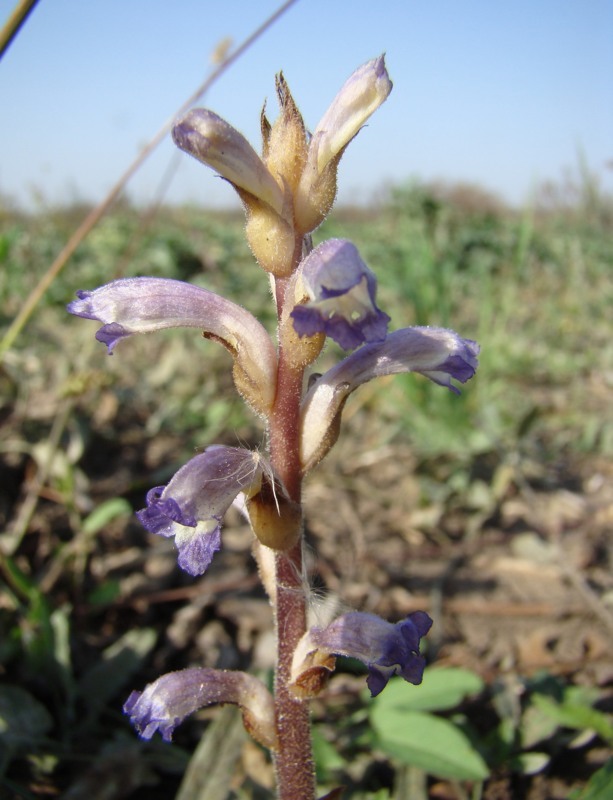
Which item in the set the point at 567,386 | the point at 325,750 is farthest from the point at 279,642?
the point at 567,386

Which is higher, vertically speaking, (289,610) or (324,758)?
(289,610)

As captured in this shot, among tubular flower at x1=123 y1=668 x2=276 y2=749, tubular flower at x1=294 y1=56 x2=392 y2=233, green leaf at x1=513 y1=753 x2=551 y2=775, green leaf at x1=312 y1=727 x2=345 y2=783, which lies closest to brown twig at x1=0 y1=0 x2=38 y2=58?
tubular flower at x1=294 y1=56 x2=392 y2=233

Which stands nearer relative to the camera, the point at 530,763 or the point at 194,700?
the point at 194,700

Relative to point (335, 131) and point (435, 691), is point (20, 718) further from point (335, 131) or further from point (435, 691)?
point (335, 131)

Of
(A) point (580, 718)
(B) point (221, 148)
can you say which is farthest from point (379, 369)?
(A) point (580, 718)

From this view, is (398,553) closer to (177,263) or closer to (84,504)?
(84,504)

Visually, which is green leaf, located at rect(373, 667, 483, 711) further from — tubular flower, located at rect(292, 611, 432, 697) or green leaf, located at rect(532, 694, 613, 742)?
tubular flower, located at rect(292, 611, 432, 697)
